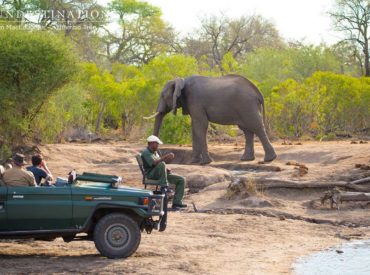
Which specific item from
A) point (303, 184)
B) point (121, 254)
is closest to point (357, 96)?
point (303, 184)

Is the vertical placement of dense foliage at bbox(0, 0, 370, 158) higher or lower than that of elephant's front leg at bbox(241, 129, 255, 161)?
higher

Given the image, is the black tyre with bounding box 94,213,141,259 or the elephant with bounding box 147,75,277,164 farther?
the elephant with bounding box 147,75,277,164

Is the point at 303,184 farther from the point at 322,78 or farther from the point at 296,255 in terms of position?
the point at 322,78

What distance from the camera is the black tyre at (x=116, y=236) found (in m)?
9.56

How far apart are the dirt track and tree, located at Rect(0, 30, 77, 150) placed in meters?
1.94

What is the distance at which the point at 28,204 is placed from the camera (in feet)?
30.7

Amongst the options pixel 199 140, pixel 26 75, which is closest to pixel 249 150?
pixel 199 140

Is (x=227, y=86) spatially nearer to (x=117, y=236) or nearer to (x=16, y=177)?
(x=117, y=236)

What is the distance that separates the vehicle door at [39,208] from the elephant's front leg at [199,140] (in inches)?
506

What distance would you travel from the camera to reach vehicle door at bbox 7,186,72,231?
9.32 m

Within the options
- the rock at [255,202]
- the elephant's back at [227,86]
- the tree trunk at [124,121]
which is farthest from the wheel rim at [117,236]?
the tree trunk at [124,121]

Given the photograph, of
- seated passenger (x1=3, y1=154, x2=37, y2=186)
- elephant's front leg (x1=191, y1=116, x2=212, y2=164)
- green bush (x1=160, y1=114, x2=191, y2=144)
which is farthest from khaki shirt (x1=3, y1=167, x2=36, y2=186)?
green bush (x1=160, y1=114, x2=191, y2=144)

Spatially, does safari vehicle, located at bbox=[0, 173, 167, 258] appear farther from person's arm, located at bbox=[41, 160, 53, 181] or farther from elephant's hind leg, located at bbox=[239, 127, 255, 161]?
elephant's hind leg, located at bbox=[239, 127, 255, 161]

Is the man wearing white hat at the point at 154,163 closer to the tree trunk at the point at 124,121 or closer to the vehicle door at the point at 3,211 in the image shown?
the vehicle door at the point at 3,211
